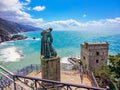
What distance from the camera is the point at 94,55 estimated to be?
26.0 metres

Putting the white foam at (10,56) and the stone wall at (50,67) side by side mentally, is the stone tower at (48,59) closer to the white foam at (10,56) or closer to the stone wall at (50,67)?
the stone wall at (50,67)

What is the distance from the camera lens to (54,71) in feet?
47.1

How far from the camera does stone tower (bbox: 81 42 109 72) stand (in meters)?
25.9

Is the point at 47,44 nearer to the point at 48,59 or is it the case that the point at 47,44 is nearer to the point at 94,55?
the point at 48,59

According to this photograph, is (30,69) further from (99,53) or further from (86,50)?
(99,53)

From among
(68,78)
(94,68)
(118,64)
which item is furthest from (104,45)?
(118,64)

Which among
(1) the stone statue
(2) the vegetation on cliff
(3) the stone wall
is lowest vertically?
(2) the vegetation on cliff

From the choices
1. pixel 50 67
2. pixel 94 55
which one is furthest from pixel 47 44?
pixel 94 55

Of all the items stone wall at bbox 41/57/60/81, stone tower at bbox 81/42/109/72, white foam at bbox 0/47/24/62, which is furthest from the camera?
white foam at bbox 0/47/24/62

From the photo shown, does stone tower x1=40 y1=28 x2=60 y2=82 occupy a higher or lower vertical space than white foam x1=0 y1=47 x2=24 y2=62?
higher

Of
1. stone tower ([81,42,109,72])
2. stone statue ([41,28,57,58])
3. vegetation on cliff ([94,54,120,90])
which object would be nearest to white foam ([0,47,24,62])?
stone tower ([81,42,109,72])

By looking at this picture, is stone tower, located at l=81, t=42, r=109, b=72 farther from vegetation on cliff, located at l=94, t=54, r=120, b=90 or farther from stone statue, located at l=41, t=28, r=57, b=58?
stone statue, located at l=41, t=28, r=57, b=58

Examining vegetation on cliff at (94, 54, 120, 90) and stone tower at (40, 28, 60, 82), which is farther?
vegetation on cliff at (94, 54, 120, 90)

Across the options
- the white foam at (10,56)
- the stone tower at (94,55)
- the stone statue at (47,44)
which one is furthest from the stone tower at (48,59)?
the white foam at (10,56)
